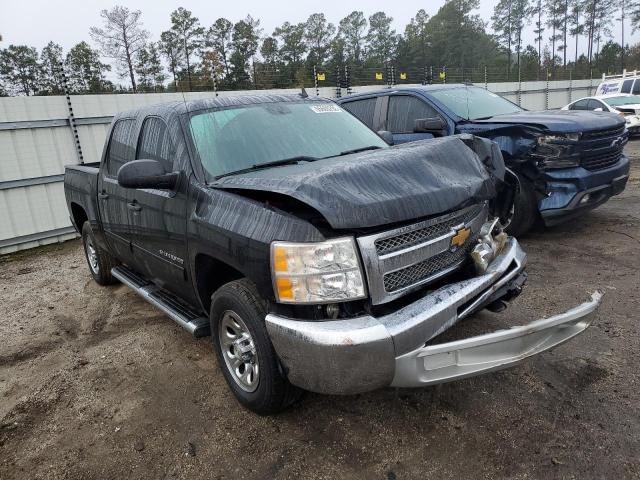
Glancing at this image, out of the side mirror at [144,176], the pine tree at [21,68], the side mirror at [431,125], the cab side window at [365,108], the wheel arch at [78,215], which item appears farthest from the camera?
the pine tree at [21,68]

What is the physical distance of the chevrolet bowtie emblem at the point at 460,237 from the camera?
276 cm

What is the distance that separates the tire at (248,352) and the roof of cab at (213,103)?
1449 mm

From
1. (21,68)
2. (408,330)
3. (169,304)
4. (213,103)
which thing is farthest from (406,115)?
(21,68)

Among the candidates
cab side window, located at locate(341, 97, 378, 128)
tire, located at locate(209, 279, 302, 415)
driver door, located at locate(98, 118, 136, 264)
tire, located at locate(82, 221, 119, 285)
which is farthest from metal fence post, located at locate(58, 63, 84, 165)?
tire, located at locate(209, 279, 302, 415)

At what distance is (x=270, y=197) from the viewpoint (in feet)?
8.46

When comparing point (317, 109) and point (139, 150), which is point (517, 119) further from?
point (139, 150)

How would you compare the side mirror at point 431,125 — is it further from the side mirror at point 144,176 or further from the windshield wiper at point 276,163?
the side mirror at point 144,176

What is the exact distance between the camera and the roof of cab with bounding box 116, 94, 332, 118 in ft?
11.5

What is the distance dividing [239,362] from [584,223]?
549cm

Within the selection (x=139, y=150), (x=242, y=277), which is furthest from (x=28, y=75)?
(x=242, y=277)

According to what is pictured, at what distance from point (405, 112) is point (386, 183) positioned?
4.46 meters

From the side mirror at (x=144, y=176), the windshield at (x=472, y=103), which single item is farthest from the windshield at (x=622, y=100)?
the side mirror at (x=144, y=176)

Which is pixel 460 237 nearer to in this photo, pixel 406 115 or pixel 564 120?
pixel 564 120

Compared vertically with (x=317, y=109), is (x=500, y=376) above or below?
below
